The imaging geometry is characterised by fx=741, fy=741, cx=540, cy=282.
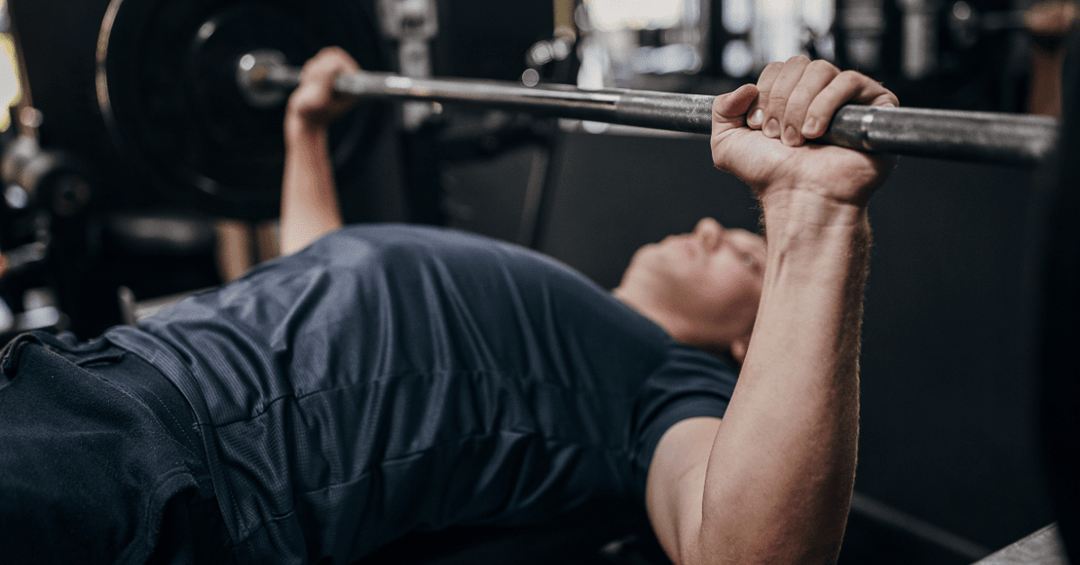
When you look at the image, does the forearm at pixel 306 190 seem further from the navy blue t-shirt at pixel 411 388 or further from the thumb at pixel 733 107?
the thumb at pixel 733 107

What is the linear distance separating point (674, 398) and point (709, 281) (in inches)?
19.6

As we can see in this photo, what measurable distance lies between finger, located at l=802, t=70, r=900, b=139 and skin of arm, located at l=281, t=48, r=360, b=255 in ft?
3.91

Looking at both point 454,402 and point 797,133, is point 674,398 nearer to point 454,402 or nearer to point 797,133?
point 454,402

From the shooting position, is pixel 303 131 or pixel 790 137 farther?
pixel 303 131

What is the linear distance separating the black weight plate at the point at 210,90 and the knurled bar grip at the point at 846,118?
0.52 metres

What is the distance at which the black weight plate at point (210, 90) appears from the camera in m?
1.58


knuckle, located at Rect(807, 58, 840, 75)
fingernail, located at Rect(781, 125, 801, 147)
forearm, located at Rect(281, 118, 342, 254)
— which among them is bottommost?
forearm, located at Rect(281, 118, 342, 254)

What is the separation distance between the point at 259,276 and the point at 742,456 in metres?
0.85

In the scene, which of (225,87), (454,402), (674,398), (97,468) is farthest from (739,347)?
(225,87)

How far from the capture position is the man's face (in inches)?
60.4

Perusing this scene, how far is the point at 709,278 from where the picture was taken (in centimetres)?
153

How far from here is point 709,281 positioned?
153cm

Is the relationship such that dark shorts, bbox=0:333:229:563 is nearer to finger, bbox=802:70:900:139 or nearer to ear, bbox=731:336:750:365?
finger, bbox=802:70:900:139

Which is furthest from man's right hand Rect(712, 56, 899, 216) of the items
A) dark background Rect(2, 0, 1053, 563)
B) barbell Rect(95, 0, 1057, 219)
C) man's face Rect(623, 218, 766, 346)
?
dark background Rect(2, 0, 1053, 563)
